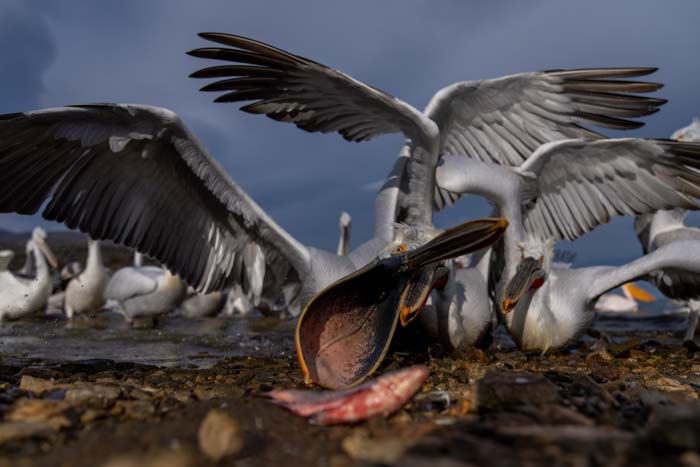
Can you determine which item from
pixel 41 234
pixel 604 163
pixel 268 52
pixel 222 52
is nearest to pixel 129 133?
pixel 222 52

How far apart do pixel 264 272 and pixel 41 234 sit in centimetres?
1044

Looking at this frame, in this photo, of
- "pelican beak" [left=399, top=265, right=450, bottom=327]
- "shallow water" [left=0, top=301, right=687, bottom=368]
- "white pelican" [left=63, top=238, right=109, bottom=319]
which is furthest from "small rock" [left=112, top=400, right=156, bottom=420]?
"white pelican" [left=63, top=238, right=109, bottom=319]

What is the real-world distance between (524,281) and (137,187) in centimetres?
301

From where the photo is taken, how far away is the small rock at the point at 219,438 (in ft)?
5.67

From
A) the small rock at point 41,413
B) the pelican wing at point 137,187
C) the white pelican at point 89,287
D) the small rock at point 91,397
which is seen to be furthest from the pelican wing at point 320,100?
the white pelican at point 89,287

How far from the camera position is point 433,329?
4.75 meters

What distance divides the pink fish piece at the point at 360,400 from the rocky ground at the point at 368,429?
46 millimetres

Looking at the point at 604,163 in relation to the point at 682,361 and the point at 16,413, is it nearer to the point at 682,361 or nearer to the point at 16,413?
the point at 682,361

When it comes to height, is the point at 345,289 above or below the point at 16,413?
above

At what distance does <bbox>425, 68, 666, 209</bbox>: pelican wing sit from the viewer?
19.1 feet

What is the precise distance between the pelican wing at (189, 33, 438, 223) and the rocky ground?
7.61ft

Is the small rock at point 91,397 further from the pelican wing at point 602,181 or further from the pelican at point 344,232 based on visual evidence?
the pelican at point 344,232

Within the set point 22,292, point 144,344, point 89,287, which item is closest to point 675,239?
point 144,344

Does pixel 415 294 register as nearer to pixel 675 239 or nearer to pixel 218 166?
pixel 218 166
